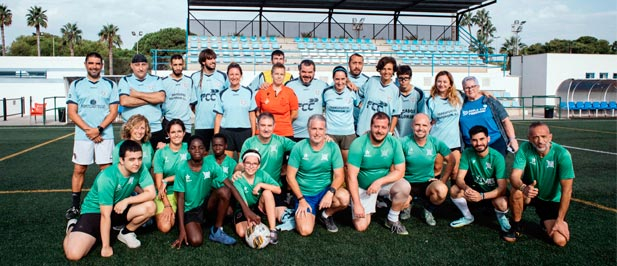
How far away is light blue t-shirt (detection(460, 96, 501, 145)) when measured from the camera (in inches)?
196

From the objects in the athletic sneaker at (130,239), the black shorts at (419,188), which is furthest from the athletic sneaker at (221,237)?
the black shorts at (419,188)

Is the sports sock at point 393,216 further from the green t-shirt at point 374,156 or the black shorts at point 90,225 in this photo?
the black shorts at point 90,225

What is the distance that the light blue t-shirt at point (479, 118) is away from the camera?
4984mm

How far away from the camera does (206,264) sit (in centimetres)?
361

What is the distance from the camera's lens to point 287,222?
4531mm

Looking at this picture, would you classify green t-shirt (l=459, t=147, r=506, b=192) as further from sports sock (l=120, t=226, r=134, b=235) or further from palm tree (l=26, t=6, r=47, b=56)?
palm tree (l=26, t=6, r=47, b=56)

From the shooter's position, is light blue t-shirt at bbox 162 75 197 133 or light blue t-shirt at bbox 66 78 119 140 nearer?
light blue t-shirt at bbox 66 78 119 140

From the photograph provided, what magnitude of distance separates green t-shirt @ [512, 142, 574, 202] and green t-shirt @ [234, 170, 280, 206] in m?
2.25

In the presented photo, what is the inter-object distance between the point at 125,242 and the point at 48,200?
2.26 meters

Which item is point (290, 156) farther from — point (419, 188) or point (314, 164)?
point (419, 188)

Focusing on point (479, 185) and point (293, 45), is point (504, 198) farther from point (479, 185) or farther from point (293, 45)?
point (293, 45)

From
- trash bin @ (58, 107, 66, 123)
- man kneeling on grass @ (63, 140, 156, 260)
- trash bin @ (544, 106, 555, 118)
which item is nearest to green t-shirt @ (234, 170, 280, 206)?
man kneeling on grass @ (63, 140, 156, 260)

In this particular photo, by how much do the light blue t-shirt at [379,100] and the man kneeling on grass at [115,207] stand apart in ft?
8.38

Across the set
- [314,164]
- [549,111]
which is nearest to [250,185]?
[314,164]
